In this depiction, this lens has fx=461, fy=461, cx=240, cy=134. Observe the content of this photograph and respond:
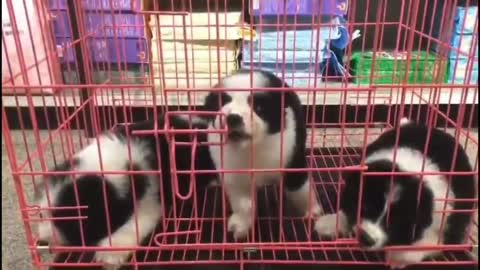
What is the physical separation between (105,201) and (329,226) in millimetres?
586

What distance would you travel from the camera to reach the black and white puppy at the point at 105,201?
1110mm

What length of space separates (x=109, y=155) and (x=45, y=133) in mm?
1101

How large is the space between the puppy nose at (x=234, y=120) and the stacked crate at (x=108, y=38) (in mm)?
915

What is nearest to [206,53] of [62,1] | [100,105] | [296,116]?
[100,105]

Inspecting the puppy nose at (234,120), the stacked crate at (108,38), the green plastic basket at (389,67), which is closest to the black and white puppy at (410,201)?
the puppy nose at (234,120)

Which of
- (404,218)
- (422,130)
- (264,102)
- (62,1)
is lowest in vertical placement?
(404,218)

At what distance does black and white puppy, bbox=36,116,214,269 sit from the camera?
1.11m

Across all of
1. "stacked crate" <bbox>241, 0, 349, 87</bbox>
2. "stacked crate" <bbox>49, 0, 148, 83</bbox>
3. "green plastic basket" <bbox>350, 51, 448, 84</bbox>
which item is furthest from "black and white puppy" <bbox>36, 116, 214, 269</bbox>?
"green plastic basket" <bbox>350, 51, 448, 84</bbox>

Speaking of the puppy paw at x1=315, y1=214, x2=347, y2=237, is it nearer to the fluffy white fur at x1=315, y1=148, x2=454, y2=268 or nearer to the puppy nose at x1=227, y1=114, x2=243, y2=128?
the fluffy white fur at x1=315, y1=148, x2=454, y2=268

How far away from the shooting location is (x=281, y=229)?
3.97 feet

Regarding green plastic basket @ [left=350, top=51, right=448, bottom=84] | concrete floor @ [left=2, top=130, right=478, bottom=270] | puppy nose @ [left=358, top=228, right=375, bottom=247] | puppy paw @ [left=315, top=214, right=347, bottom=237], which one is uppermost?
green plastic basket @ [left=350, top=51, right=448, bottom=84]

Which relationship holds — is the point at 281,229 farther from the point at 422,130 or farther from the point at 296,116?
the point at 422,130

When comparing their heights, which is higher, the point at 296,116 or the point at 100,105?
the point at 296,116

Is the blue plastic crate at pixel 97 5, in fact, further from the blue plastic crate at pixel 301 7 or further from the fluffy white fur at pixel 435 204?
the fluffy white fur at pixel 435 204
